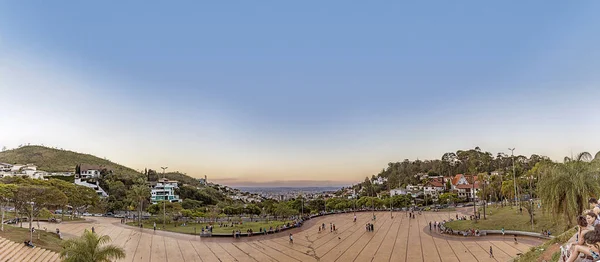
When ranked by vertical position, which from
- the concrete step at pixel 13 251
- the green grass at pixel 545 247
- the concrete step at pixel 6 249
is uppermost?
the green grass at pixel 545 247

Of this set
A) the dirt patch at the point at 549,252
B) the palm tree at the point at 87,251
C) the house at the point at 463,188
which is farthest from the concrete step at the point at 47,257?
the house at the point at 463,188

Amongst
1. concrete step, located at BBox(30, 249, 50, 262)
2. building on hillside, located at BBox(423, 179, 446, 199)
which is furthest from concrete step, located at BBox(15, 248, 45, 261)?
building on hillside, located at BBox(423, 179, 446, 199)

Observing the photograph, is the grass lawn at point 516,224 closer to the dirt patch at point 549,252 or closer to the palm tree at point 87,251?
the dirt patch at point 549,252

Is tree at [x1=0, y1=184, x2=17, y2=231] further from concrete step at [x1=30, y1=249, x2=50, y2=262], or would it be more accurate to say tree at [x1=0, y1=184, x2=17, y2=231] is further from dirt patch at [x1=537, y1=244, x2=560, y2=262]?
dirt patch at [x1=537, y1=244, x2=560, y2=262]

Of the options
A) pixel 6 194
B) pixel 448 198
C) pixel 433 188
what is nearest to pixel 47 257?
pixel 6 194

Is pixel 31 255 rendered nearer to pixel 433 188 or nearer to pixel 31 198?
pixel 31 198
